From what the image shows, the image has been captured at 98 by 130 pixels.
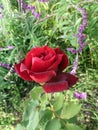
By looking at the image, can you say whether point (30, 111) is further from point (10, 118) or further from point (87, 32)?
point (10, 118)

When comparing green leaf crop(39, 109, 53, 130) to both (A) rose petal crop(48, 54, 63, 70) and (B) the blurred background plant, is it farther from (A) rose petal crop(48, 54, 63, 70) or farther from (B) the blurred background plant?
(B) the blurred background plant

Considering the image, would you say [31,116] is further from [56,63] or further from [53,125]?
[56,63]

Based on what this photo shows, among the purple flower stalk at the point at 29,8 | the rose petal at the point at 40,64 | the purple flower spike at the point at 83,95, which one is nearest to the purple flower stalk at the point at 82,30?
the purple flower spike at the point at 83,95

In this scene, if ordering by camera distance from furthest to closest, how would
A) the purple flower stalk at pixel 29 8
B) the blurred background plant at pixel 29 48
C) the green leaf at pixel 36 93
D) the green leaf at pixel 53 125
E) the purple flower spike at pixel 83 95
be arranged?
1. the purple flower stalk at pixel 29 8
2. the blurred background plant at pixel 29 48
3. the purple flower spike at pixel 83 95
4. the green leaf at pixel 36 93
5. the green leaf at pixel 53 125

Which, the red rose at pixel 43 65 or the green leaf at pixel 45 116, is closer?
the red rose at pixel 43 65

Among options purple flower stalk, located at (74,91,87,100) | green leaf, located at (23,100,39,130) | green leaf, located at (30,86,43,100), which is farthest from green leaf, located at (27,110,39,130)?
purple flower stalk, located at (74,91,87,100)

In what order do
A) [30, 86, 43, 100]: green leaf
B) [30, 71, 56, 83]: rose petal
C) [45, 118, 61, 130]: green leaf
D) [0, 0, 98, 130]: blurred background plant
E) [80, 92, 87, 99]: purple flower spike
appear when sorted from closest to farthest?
[30, 71, 56, 83]: rose petal → [45, 118, 61, 130]: green leaf → [30, 86, 43, 100]: green leaf → [80, 92, 87, 99]: purple flower spike → [0, 0, 98, 130]: blurred background plant

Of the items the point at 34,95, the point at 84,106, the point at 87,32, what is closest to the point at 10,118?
the point at 84,106

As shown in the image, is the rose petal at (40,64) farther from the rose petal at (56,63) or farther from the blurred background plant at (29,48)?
the blurred background plant at (29,48)

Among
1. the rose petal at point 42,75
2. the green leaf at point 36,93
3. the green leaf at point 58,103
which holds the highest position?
the rose petal at point 42,75
